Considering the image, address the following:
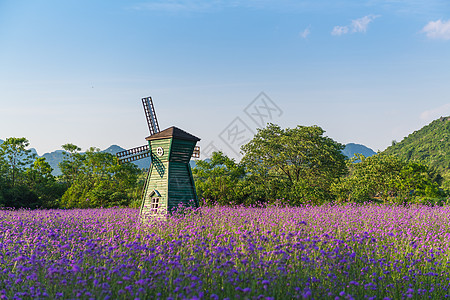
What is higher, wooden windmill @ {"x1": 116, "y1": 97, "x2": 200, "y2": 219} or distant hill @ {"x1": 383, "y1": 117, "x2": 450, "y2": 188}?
distant hill @ {"x1": 383, "y1": 117, "x2": 450, "y2": 188}

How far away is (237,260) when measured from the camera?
5133mm

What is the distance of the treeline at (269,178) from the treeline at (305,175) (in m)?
0.05

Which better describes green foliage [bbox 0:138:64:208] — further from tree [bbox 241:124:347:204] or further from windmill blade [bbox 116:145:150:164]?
tree [bbox 241:124:347:204]

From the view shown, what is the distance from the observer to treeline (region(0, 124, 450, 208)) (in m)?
18.8

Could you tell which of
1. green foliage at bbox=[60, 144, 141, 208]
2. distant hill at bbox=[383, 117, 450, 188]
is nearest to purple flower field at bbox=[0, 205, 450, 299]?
green foliage at bbox=[60, 144, 141, 208]

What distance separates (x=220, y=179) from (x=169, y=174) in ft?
24.7

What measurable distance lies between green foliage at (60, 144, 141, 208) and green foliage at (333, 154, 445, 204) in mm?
12938

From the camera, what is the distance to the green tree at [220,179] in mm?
19328

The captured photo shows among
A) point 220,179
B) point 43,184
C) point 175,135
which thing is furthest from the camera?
point 43,184

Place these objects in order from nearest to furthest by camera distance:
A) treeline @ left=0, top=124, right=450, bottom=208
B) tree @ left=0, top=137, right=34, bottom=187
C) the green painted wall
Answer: the green painted wall, treeline @ left=0, top=124, right=450, bottom=208, tree @ left=0, top=137, right=34, bottom=187

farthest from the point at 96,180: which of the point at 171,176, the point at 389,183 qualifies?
the point at 389,183

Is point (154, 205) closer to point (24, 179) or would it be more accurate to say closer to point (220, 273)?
point (220, 273)

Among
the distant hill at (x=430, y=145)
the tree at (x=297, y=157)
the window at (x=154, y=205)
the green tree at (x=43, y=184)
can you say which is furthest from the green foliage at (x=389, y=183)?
the distant hill at (x=430, y=145)

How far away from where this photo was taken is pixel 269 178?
68.7ft
